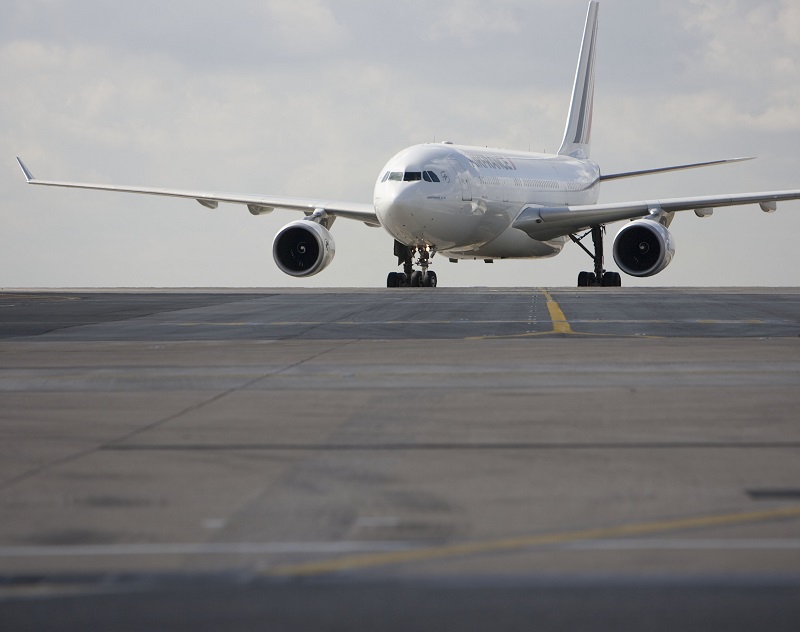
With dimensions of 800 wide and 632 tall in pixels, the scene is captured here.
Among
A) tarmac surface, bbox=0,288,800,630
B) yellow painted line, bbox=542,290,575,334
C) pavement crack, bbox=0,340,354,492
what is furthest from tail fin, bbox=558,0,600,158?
pavement crack, bbox=0,340,354,492

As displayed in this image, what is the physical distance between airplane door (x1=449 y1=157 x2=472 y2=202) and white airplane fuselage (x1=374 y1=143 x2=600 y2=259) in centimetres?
3

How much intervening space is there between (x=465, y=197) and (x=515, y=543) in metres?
31.5

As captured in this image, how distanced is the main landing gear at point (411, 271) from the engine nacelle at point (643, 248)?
5293 millimetres

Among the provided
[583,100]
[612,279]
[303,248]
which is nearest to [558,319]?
[303,248]

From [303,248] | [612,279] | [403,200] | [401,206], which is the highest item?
[403,200]

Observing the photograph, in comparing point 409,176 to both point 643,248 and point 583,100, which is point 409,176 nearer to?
point 643,248

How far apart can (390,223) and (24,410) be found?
2582cm

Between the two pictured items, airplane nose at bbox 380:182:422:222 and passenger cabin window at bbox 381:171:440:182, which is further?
passenger cabin window at bbox 381:171:440:182

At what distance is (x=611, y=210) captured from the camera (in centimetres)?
3888

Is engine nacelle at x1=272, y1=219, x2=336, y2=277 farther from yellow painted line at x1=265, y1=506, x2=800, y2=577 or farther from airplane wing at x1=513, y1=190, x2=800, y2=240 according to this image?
yellow painted line at x1=265, y1=506, x2=800, y2=577

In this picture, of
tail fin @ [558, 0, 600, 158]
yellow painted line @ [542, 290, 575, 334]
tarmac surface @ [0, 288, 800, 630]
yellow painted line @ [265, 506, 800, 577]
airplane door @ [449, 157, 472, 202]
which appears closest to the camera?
tarmac surface @ [0, 288, 800, 630]

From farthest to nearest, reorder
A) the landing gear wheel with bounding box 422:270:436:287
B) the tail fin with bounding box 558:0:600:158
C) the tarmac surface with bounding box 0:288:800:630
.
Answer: the tail fin with bounding box 558:0:600:158 < the landing gear wheel with bounding box 422:270:436:287 < the tarmac surface with bounding box 0:288:800:630

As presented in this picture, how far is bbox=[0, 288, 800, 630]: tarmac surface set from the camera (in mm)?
4332

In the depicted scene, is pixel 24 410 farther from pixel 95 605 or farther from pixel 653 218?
pixel 653 218
